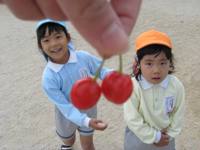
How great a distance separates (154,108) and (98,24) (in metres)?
1.18

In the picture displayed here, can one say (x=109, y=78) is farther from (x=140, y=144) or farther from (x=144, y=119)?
(x=140, y=144)

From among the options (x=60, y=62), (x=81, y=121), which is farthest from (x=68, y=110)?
(x=60, y=62)

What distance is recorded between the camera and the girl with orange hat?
1.66 m

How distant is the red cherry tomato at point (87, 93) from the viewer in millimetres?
762

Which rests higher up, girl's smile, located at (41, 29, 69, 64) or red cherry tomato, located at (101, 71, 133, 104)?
girl's smile, located at (41, 29, 69, 64)

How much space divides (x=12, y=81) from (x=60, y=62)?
1.32 m

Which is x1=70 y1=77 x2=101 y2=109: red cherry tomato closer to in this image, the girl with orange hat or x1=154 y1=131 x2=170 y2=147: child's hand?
the girl with orange hat

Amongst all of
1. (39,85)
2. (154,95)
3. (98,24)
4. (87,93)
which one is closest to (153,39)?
(154,95)

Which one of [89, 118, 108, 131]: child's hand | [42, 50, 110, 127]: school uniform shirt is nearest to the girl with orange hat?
[89, 118, 108, 131]: child's hand

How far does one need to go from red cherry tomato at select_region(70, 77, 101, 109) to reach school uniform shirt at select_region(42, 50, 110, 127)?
1.02 metres

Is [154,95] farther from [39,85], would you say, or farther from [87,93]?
[39,85]

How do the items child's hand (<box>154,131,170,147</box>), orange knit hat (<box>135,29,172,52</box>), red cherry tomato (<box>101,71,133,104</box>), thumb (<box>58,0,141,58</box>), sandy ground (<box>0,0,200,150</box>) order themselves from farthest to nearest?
sandy ground (<box>0,0,200,150</box>) < child's hand (<box>154,131,170,147</box>) < orange knit hat (<box>135,29,172,52</box>) < red cherry tomato (<box>101,71,133,104</box>) < thumb (<box>58,0,141,58</box>)

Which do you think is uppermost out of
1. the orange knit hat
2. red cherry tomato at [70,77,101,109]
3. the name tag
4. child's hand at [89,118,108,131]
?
the orange knit hat

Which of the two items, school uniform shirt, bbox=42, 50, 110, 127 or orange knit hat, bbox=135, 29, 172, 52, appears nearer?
orange knit hat, bbox=135, 29, 172, 52
